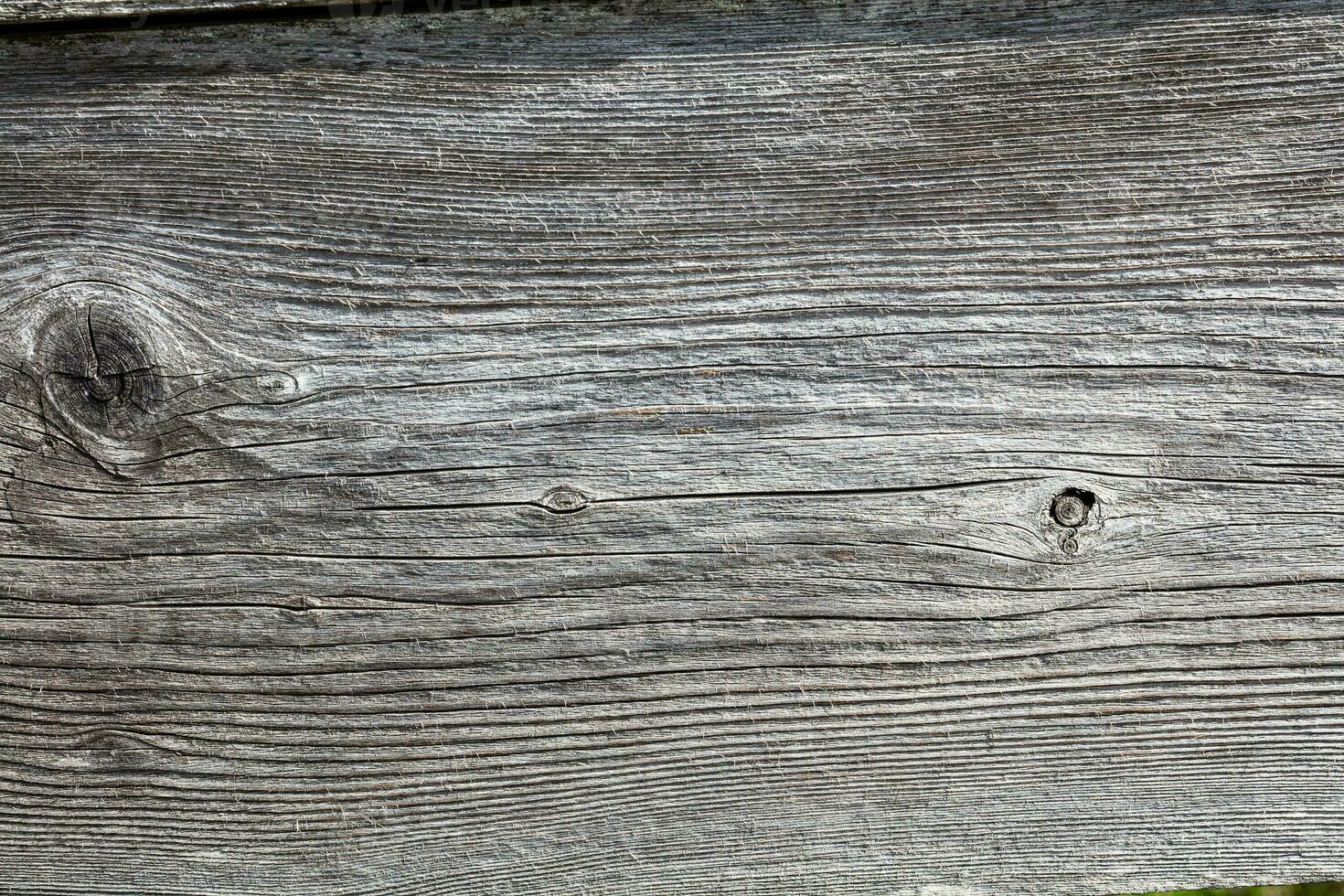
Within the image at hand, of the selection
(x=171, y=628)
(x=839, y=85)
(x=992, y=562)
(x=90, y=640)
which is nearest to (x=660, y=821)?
(x=992, y=562)

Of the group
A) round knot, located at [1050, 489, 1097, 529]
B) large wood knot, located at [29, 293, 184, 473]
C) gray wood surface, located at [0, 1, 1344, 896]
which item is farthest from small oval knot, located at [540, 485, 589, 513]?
round knot, located at [1050, 489, 1097, 529]

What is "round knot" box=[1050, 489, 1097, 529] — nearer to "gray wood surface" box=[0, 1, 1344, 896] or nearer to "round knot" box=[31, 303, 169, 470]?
"gray wood surface" box=[0, 1, 1344, 896]

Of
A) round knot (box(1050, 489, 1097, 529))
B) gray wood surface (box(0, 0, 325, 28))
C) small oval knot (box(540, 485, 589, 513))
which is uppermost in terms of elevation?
gray wood surface (box(0, 0, 325, 28))

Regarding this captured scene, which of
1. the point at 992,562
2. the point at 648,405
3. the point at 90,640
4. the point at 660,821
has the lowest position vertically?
the point at 660,821

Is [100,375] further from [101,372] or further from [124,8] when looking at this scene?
[124,8]

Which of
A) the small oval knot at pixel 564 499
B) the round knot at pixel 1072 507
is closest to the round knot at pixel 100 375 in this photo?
the small oval knot at pixel 564 499

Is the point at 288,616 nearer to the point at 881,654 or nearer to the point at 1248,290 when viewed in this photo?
the point at 881,654

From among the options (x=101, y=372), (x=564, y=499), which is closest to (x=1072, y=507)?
(x=564, y=499)
